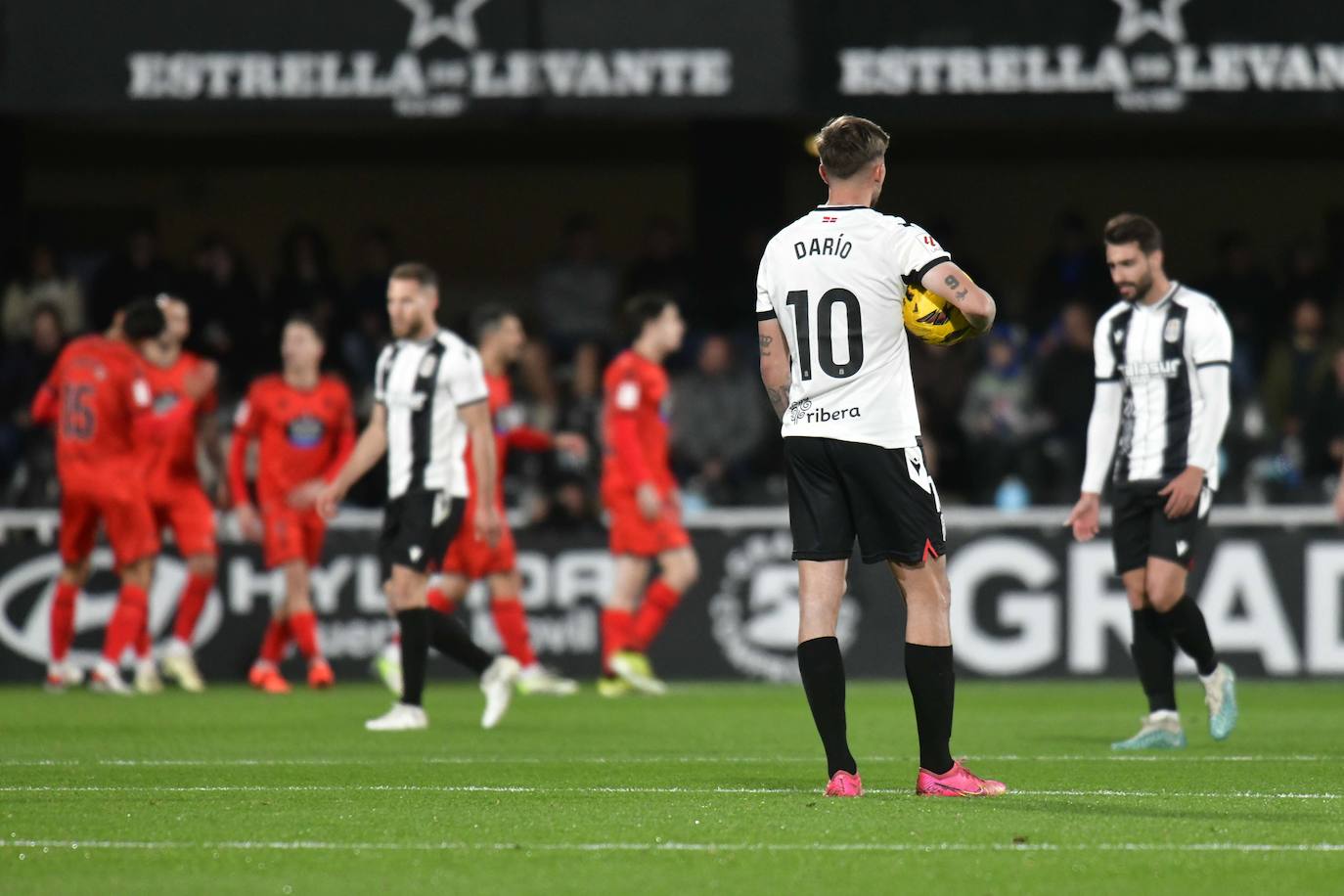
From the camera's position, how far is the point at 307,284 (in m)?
17.8

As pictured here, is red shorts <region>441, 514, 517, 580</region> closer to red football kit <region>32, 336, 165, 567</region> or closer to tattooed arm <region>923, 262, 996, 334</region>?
red football kit <region>32, 336, 165, 567</region>

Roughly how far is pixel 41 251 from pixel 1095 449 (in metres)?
11.4

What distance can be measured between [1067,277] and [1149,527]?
8.85 metres

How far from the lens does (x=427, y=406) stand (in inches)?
390

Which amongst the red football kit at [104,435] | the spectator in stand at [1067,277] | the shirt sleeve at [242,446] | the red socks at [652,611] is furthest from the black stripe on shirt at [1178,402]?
the spectator in stand at [1067,277]

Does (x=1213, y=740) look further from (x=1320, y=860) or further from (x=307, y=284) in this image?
(x=307, y=284)

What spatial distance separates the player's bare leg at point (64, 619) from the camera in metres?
13.4

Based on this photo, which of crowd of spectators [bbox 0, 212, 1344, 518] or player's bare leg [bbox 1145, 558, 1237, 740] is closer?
player's bare leg [bbox 1145, 558, 1237, 740]

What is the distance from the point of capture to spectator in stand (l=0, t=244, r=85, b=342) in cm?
1744

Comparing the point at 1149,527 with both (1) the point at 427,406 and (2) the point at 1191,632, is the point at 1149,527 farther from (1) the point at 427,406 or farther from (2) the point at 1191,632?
(1) the point at 427,406

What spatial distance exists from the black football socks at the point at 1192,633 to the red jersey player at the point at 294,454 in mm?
6044

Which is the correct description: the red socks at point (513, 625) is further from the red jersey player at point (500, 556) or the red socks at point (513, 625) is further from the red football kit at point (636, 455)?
the red football kit at point (636, 455)

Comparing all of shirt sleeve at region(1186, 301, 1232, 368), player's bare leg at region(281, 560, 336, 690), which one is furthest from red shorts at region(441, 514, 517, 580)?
shirt sleeve at region(1186, 301, 1232, 368)

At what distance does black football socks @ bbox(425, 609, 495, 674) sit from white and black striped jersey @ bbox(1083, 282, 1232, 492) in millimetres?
2998
